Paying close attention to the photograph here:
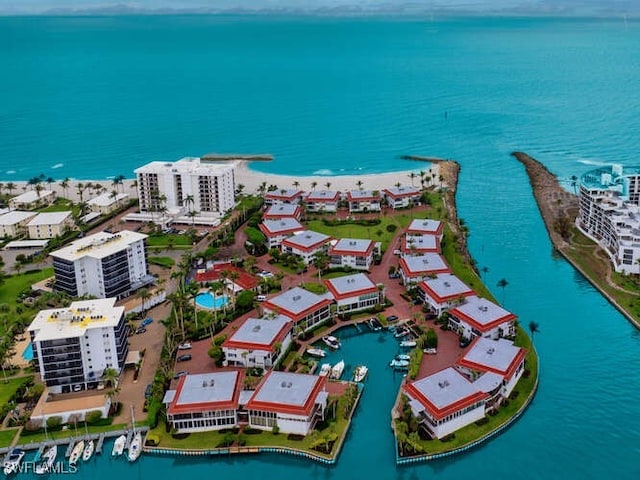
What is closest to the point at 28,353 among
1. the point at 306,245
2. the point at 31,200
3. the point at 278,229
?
the point at 306,245

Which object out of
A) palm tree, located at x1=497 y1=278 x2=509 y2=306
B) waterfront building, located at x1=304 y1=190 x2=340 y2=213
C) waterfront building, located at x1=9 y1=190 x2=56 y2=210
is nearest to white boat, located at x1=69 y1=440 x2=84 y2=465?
palm tree, located at x1=497 y1=278 x2=509 y2=306

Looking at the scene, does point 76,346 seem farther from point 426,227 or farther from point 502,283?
point 426,227

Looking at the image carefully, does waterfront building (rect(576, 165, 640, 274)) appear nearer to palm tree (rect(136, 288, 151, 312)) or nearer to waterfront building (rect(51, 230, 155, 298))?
palm tree (rect(136, 288, 151, 312))

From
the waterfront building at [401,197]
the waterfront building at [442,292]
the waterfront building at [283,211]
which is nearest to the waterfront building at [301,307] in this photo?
the waterfront building at [442,292]

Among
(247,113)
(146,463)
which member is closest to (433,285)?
(146,463)

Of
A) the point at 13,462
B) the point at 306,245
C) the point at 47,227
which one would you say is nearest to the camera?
the point at 13,462

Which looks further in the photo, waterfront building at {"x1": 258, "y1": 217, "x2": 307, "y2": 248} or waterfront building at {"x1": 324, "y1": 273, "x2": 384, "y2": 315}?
waterfront building at {"x1": 258, "y1": 217, "x2": 307, "y2": 248}
